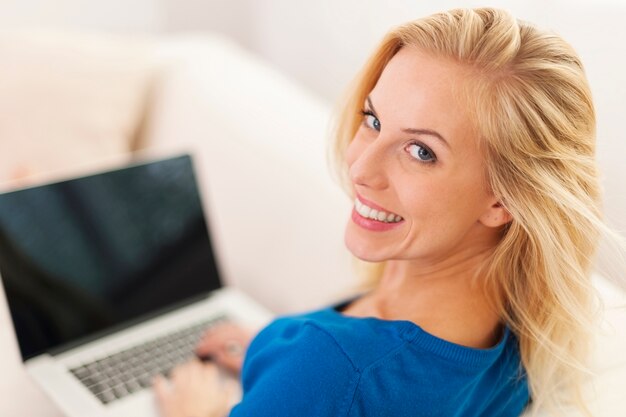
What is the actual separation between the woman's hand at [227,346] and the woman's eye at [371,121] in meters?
0.51

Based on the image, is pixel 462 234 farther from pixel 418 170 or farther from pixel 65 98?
pixel 65 98

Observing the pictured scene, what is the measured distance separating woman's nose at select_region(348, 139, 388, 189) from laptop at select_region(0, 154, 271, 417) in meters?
0.54

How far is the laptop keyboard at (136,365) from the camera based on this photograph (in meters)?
1.11

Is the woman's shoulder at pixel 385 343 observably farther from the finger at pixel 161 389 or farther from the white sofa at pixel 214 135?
the white sofa at pixel 214 135

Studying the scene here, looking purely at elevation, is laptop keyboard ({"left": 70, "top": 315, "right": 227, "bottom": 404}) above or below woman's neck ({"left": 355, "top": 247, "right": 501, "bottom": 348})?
below

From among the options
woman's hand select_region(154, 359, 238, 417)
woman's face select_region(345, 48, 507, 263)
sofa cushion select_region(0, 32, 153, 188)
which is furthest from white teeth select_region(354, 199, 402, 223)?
sofa cushion select_region(0, 32, 153, 188)

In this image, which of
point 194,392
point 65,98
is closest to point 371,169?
point 194,392

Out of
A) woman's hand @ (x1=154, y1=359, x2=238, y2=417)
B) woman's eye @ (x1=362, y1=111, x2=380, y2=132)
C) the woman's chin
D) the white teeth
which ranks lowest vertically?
woman's hand @ (x1=154, y1=359, x2=238, y2=417)

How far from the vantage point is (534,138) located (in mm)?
721

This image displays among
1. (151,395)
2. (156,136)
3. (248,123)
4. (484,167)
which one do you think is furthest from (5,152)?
(484,167)

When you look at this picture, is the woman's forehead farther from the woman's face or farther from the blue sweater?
the blue sweater

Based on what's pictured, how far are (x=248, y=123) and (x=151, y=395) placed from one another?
659mm

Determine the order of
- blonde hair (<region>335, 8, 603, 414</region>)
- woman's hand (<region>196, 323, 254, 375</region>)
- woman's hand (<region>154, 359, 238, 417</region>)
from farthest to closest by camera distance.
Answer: woman's hand (<region>196, 323, 254, 375</region>) → woman's hand (<region>154, 359, 238, 417</region>) → blonde hair (<region>335, 8, 603, 414</region>)

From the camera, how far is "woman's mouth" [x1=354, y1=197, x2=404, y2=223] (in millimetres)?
819
